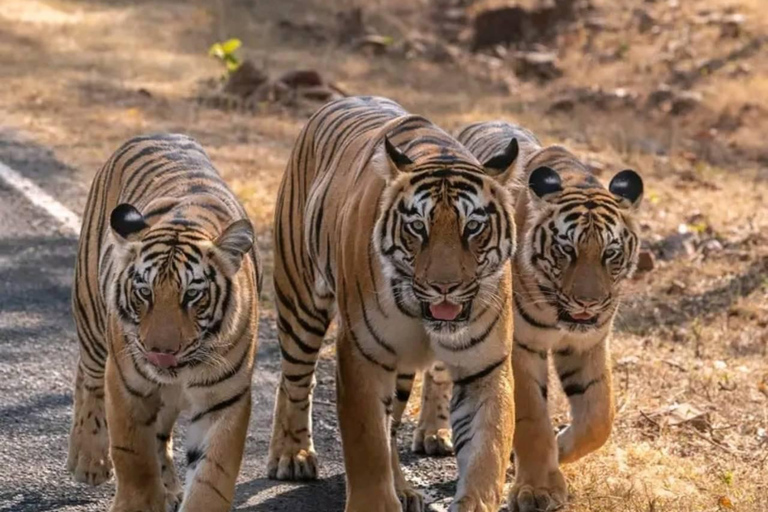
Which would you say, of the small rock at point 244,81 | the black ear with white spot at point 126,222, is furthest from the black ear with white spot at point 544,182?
the small rock at point 244,81

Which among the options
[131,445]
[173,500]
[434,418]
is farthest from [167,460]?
[434,418]

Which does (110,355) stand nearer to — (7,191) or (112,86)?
(7,191)

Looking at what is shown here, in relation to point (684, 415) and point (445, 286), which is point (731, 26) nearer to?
point (684, 415)

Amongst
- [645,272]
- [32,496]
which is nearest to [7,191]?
[645,272]

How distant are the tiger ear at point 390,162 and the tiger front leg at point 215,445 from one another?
2.66 feet

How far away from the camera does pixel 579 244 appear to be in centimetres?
551

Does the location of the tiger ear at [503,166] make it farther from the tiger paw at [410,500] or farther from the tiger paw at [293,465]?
the tiger paw at [293,465]

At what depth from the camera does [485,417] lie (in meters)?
5.00

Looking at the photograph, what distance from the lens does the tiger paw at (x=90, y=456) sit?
18.4 feet

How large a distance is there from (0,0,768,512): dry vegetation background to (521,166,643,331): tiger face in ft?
2.34

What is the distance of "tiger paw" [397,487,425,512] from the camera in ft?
17.9

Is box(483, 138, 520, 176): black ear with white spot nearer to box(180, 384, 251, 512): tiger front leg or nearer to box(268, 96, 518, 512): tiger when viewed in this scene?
box(268, 96, 518, 512): tiger

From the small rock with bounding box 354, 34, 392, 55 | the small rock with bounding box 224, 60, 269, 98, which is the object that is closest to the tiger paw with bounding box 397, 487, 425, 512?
the small rock with bounding box 224, 60, 269, 98

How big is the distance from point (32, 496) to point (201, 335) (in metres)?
1.17
